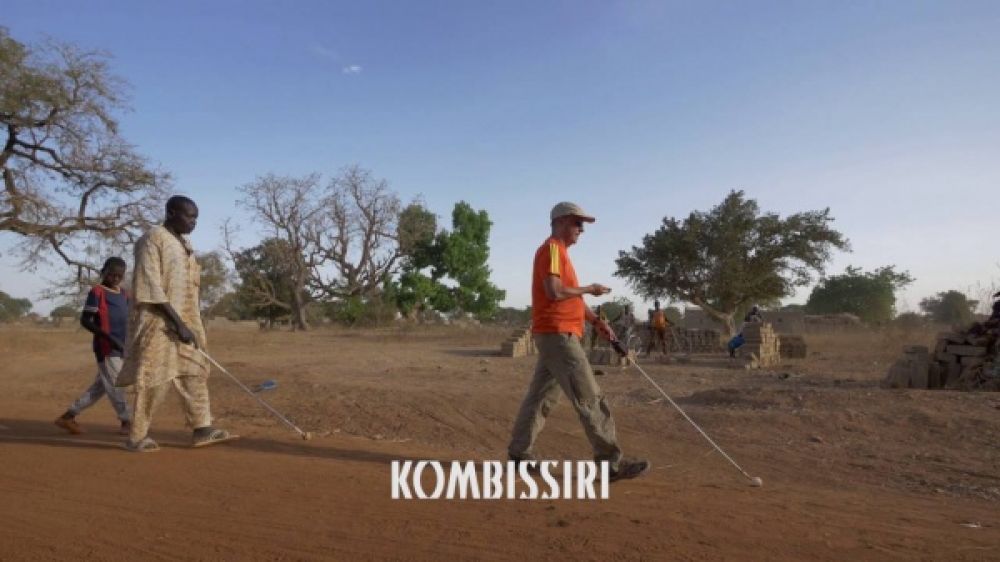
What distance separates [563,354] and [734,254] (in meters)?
28.1

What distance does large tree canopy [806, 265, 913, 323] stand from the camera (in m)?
46.0

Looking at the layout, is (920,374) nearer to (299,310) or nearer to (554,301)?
(554,301)

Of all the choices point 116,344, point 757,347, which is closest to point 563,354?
point 116,344

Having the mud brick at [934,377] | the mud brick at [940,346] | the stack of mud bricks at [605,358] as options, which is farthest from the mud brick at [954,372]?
the stack of mud bricks at [605,358]

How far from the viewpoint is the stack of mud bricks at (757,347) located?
1725 centimetres

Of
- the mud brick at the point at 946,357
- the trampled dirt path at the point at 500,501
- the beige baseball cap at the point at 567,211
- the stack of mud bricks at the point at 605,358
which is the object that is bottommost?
the trampled dirt path at the point at 500,501

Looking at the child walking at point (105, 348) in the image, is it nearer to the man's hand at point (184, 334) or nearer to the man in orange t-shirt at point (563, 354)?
the man's hand at point (184, 334)

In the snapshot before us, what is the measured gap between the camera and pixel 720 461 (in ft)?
18.8

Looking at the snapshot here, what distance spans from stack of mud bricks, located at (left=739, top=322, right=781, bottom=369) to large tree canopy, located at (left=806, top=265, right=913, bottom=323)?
29.6 meters

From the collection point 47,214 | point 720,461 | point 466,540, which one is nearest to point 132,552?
point 466,540

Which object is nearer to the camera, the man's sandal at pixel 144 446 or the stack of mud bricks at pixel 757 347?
the man's sandal at pixel 144 446

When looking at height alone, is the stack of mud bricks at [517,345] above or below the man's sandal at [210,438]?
above

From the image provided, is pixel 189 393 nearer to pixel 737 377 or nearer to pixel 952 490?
pixel 952 490

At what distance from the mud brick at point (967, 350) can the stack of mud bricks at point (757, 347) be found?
5.98 metres
